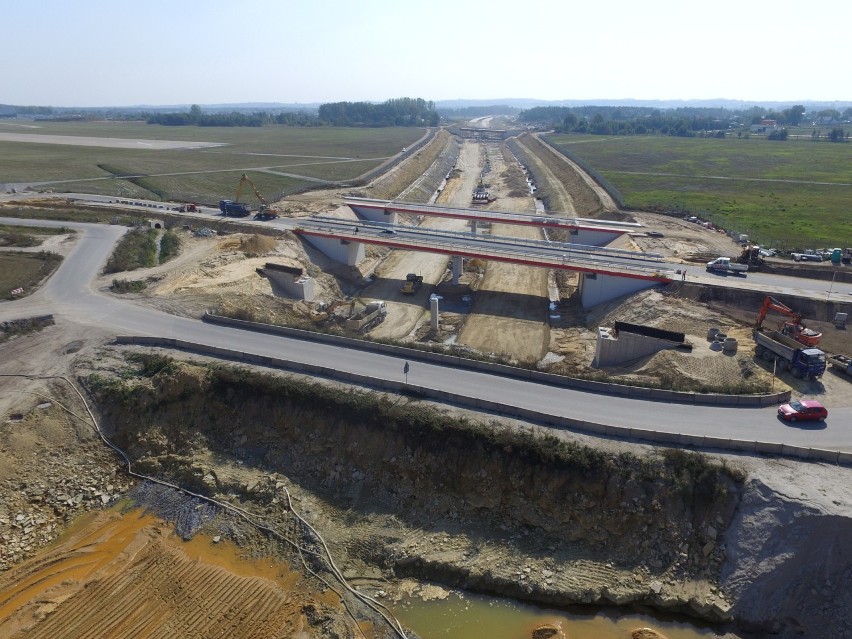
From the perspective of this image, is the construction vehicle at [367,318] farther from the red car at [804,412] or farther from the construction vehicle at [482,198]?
the construction vehicle at [482,198]

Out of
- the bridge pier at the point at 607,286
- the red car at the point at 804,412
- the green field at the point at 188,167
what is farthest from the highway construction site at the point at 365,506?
the green field at the point at 188,167

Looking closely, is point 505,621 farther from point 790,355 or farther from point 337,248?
point 337,248

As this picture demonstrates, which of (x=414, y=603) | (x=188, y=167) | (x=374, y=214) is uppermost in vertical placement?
(x=188, y=167)

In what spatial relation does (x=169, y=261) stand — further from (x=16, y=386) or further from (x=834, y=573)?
(x=834, y=573)

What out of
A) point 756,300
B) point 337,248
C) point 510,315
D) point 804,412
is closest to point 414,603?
point 804,412

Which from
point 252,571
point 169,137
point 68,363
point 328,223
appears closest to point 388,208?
point 328,223

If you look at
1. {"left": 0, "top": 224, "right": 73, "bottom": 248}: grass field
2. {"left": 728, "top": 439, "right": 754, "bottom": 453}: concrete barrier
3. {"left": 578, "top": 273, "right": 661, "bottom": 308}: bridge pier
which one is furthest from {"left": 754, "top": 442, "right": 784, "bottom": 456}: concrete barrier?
{"left": 0, "top": 224, "right": 73, "bottom": 248}: grass field
